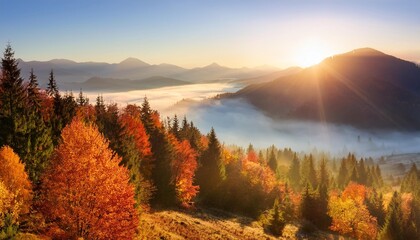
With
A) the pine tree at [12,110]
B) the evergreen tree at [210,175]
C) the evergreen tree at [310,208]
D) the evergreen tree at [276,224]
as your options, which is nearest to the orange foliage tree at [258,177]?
the evergreen tree at [210,175]

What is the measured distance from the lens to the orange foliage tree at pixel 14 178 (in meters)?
30.4

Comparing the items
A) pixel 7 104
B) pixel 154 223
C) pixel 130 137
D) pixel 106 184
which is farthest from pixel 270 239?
pixel 7 104

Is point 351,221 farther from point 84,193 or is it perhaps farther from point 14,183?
point 14,183

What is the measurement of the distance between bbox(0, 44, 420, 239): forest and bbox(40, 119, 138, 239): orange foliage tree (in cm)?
8

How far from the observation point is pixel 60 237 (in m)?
31.5

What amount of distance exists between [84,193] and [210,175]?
2104 inches

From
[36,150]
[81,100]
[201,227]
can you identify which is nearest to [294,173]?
[81,100]

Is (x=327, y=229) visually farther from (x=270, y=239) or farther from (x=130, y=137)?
(x=130, y=137)

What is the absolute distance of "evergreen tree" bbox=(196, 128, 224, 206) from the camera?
8162cm

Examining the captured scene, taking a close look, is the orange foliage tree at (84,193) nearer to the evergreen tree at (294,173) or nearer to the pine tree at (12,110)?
the pine tree at (12,110)

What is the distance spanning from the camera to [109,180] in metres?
30.7

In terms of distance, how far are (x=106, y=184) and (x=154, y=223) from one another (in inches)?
763

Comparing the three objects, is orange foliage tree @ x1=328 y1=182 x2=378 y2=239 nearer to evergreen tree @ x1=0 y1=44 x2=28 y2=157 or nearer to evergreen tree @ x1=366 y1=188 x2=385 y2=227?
evergreen tree @ x1=366 y1=188 x2=385 y2=227

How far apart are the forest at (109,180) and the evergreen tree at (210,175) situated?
0.22 m
